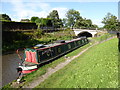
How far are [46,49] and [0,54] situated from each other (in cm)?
Answer: 1122

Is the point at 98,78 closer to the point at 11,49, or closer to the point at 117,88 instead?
the point at 117,88

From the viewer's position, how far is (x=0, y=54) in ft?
67.0

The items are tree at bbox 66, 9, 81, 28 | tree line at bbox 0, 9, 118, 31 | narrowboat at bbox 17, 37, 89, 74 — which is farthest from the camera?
tree at bbox 66, 9, 81, 28

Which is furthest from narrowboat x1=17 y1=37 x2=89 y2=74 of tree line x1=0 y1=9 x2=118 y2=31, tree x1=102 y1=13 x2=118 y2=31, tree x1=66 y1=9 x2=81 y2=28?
tree x1=66 y1=9 x2=81 y2=28

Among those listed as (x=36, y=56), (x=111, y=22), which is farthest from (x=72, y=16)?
(x=36, y=56)

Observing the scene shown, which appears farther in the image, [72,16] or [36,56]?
[72,16]

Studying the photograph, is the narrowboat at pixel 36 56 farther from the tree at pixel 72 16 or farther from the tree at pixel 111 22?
the tree at pixel 72 16

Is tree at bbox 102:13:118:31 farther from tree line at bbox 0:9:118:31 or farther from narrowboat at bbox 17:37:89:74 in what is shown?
narrowboat at bbox 17:37:89:74

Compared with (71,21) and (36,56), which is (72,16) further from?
(36,56)

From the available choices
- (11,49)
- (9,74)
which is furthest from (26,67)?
(11,49)

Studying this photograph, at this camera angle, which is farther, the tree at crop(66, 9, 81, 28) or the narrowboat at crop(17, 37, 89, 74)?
the tree at crop(66, 9, 81, 28)

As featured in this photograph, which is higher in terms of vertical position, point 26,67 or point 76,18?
point 76,18

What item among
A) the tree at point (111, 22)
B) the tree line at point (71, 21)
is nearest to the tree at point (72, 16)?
the tree line at point (71, 21)

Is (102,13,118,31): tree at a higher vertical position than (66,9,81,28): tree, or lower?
lower
